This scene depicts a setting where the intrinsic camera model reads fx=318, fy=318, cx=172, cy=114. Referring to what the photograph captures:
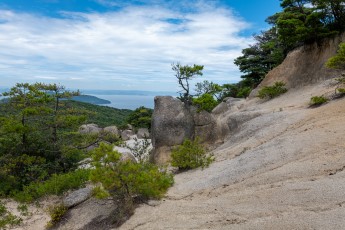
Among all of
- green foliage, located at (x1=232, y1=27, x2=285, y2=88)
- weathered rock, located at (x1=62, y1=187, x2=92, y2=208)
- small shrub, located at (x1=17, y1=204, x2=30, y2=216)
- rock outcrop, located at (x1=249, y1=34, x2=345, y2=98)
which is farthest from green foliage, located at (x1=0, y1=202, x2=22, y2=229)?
green foliage, located at (x1=232, y1=27, x2=285, y2=88)

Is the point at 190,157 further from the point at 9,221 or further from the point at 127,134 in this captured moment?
the point at 127,134

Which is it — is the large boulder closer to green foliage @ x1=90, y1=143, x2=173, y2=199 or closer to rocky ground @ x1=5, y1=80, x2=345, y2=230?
rocky ground @ x1=5, y1=80, x2=345, y2=230

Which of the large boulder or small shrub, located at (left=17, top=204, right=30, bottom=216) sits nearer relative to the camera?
small shrub, located at (left=17, top=204, right=30, bottom=216)

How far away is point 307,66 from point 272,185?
2001 centimetres

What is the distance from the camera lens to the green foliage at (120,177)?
11.1 meters

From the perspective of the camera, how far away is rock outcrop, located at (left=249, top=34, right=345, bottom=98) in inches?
991

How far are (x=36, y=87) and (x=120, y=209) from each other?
12815mm

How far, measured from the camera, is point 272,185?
10.0m

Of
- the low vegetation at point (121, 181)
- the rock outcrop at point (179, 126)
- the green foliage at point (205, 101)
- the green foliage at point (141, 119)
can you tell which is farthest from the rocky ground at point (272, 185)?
the green foliage at point (141, 119)

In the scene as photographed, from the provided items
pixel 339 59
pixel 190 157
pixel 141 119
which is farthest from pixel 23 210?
pixel 141 119

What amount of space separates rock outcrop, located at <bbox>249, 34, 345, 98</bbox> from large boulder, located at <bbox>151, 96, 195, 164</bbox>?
10787mm

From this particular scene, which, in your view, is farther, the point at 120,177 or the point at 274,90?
the point at 274,90

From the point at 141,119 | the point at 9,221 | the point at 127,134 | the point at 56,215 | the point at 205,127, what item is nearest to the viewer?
the point at 56,215

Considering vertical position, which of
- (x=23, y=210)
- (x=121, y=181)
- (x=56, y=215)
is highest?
(x=121, y=181)
